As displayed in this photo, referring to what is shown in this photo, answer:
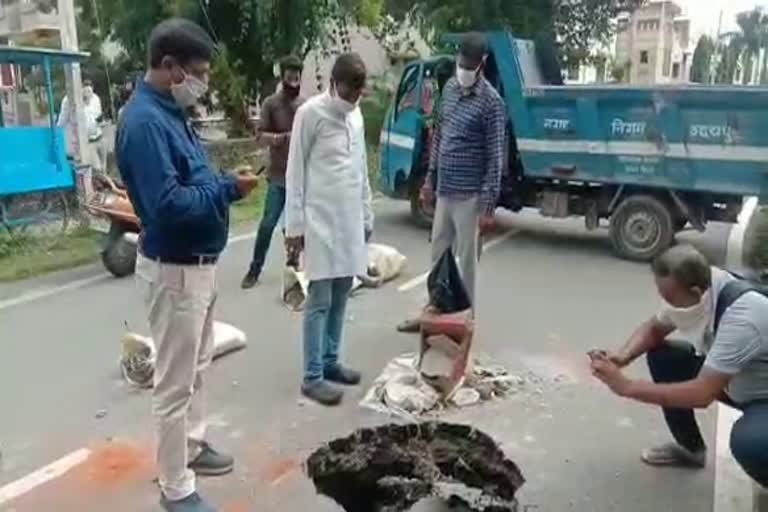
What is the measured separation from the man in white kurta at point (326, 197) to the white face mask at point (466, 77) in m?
0.86

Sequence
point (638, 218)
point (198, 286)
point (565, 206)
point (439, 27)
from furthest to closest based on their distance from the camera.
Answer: point (439, 27) < point (565, 206) < point (638, 218) < point (198, 286)

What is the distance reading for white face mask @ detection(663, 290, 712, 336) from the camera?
2900 mm

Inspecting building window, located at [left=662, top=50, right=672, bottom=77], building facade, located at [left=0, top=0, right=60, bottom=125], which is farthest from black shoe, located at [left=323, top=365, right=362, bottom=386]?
building window, located at [left=662, top=50, right=672, bottom=77]

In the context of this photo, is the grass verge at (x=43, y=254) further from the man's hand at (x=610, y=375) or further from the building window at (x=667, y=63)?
the building window at (x=667, y=63)

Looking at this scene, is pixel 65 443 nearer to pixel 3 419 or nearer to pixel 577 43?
pixel 3 419

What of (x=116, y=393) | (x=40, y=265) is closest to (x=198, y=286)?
(x=116, y=393)

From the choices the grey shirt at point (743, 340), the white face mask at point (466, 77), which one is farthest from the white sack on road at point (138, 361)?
the grey shirt at point (743, 340)

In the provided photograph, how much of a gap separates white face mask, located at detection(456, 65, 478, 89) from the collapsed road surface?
240 cm

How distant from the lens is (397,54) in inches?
762

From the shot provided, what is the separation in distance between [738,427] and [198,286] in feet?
6.48

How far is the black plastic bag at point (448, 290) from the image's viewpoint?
4297 millimetres

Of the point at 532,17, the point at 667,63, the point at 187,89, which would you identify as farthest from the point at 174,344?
the point at 667,63

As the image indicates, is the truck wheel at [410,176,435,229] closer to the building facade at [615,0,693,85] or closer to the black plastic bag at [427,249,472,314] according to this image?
the black plastic bag at [427,249,472,314]

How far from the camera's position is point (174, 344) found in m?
2.97
